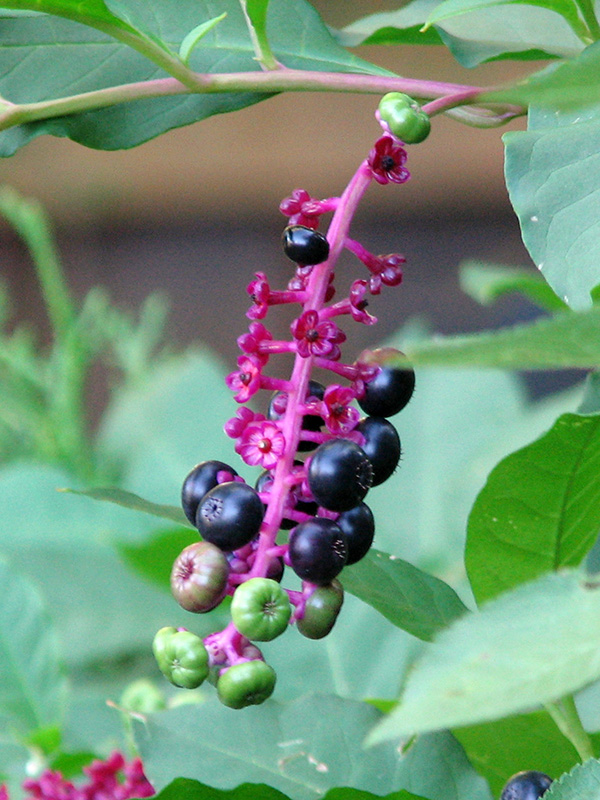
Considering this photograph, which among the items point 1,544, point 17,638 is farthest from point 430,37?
point 1,544

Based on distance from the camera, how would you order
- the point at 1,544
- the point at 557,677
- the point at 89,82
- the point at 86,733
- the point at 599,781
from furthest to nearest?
the point at 1,544
the point at 86,733
the point at 89,82
the point at 599,781
the point at 557,677

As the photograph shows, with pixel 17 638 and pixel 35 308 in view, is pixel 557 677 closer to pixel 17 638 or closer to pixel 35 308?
pixel 17 638

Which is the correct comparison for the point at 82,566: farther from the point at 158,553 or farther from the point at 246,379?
the point at 246,379

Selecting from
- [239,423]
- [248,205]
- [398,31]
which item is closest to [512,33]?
[398,31]

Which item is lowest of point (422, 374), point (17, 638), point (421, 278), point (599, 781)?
point (421, 278)

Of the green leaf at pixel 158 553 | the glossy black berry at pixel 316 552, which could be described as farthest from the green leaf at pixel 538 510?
the green leaf at pixel 158 553

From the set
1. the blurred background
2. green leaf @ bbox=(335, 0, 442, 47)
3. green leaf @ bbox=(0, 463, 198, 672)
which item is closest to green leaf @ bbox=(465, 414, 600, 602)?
green leaf @ bbox=(335, 0, 442, 47)

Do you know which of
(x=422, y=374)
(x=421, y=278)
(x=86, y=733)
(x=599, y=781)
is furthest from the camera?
(x=421, y=278)
